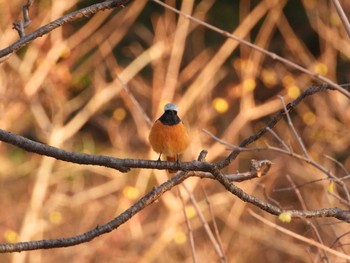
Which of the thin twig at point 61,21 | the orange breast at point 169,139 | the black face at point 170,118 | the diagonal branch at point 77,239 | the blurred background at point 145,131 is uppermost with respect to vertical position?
the blurred background at point 145,131

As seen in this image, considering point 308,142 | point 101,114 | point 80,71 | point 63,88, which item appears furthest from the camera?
point 101,114

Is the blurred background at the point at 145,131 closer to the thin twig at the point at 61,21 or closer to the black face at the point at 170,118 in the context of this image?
the black face at the point at 170,118

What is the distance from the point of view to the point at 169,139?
3.68 meters

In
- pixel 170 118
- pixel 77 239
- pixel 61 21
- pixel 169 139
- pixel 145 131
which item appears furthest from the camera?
pixel 145 131

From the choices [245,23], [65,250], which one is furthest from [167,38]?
[65,250]

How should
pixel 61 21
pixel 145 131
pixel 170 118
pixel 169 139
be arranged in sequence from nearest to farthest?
pixel 61 21 < pixel 169 139 < pixel 170 118 < pixel 145 131

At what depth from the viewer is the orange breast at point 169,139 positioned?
3684mm

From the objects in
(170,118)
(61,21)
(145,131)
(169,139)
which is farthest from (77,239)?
(145,131)

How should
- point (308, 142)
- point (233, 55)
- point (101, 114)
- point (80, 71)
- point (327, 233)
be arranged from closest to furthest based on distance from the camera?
1. point (327, 233)
2. point (80, 71)
3. point (308, 142)
4. point (101, 114)
5. point (233, 55)

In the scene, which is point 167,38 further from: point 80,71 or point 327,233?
point 327,233

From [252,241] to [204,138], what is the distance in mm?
1968

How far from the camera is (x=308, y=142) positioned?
402 inches

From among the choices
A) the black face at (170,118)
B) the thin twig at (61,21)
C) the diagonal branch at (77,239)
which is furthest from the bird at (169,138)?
the thin twig at (61,21)

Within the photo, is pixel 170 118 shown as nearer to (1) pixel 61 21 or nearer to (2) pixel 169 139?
(2) pixel 169 139
